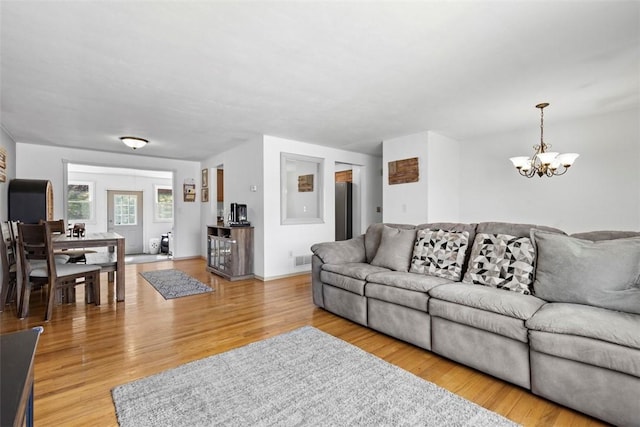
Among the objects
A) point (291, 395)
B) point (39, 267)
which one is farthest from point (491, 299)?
point (39, 267)

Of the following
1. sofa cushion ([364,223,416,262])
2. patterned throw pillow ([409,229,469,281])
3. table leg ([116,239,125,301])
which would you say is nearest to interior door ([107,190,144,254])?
table leg ([116,239,125,301])

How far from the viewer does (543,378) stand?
5.80ft

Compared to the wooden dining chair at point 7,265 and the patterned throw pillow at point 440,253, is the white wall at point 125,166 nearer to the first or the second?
the wooden dining chair at point 7,265

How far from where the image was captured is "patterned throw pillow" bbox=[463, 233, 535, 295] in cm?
225

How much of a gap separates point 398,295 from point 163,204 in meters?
8.98

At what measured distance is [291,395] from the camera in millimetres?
1813

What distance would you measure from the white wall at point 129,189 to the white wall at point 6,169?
141 inches

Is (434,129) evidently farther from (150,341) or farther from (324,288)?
(150,341)

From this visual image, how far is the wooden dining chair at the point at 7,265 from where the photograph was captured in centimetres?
321

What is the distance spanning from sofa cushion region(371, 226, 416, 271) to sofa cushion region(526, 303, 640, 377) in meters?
1.29

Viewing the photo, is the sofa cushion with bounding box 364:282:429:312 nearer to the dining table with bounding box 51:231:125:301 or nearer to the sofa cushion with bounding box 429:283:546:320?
the sofa cushion with bounding box 429:283:546:320

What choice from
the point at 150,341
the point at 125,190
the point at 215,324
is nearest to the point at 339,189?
the point at 215,324

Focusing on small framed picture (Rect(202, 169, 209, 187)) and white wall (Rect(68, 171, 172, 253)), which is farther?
white wall (Rect(68, 171, 172, 253))

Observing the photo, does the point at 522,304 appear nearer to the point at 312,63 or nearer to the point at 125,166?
the point at 312,63
